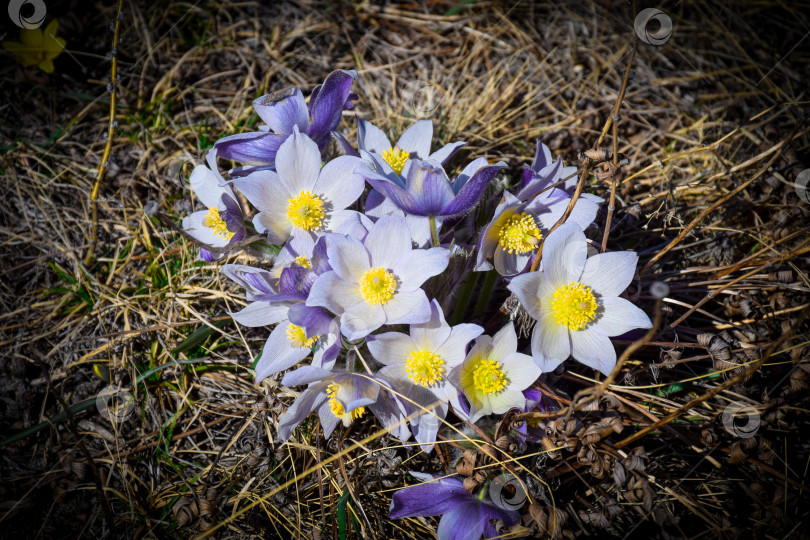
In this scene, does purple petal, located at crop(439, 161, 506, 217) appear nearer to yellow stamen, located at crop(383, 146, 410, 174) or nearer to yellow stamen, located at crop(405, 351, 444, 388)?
yellow stamen, located at crop(383, 146, 410, 174)

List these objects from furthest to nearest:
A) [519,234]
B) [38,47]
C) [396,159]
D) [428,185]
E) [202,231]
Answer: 1. [38,47]
2. [202,231]
3. [396,159]
4. [519,234]
5. [428,185]

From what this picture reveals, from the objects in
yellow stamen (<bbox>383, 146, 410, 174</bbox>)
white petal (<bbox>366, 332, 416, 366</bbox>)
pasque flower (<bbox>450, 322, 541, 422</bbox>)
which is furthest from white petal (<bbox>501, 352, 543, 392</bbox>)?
yellow stamen (<bbox>383, 146, 410, 174</bbox>)

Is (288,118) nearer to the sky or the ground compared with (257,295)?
nearer to the sky

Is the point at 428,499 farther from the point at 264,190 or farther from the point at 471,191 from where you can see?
the point at 264,190

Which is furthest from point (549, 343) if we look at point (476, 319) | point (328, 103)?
point (328, 103)

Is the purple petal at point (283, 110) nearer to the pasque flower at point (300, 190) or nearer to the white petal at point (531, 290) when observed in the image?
the pasque flower at point (300, 190)
